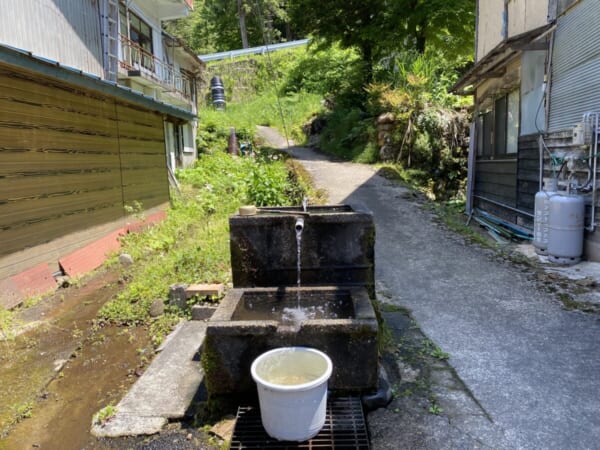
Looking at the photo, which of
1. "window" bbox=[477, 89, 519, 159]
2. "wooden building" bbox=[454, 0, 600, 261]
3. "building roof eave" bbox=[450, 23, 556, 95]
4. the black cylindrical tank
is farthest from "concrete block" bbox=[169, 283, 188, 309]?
the black cylindrical tank

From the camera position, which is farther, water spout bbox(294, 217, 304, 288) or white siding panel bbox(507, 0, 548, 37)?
white siding panel bbox(507, 0, 548, 37)

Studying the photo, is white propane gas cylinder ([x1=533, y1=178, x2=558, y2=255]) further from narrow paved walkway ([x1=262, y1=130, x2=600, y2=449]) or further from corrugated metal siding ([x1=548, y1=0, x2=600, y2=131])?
corrugated metal siding ([x1=548, y1=0, x2=600, y2=131])

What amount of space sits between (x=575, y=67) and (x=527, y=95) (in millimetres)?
1473

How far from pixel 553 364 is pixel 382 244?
13.2ft

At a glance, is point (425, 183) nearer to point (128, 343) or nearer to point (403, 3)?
point (403, 3)

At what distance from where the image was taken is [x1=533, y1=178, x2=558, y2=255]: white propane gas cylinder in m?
6.20

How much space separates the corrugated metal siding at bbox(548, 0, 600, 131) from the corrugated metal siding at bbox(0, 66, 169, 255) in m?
7.49

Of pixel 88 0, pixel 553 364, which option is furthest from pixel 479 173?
pixel 88 0

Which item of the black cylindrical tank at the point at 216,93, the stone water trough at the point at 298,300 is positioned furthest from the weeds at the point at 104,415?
the black cylindrical tank at the point at 216,93

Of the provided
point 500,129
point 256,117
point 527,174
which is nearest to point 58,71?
point 527,174

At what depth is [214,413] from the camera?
9.51 feet

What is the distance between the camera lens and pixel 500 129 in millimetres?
9219

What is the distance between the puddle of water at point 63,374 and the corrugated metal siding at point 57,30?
4872mm

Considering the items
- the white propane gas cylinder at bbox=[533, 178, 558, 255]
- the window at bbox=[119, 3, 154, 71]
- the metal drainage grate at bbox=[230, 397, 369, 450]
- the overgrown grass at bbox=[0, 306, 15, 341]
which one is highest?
the window at bbox=[119, 3, 154, 71]
